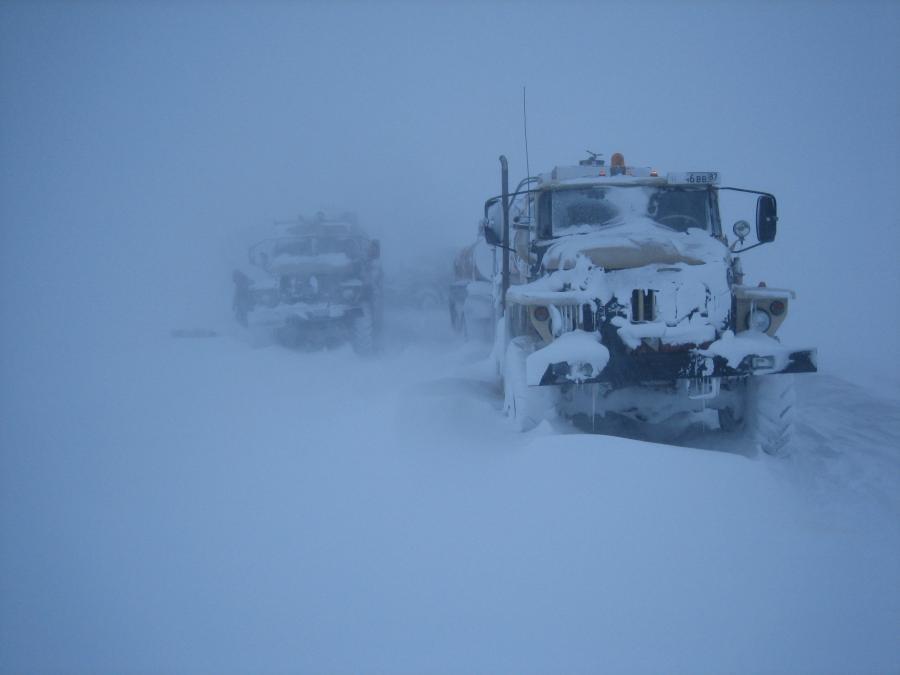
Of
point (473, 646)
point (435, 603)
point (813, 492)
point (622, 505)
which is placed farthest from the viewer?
point (813, 492)

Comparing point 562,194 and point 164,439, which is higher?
point 562,194

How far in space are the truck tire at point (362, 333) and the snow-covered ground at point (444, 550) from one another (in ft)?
15.8

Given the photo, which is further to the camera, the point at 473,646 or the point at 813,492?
the point at 813,492

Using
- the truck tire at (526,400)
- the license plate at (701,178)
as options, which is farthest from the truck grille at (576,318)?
the license plate at (701,178)

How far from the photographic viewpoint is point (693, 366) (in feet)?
14.1

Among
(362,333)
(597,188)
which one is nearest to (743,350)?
(597,188)

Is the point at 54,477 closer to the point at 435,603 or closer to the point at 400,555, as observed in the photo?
the point at 400,555

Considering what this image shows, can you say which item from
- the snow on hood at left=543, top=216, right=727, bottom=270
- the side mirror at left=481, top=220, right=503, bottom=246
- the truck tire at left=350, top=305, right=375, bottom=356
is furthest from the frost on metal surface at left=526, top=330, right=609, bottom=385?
the truck tire at left=350, top=305, right=375, bottom=356

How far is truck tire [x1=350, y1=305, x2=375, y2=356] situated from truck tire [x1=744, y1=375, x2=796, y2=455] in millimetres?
7177

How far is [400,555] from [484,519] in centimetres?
60

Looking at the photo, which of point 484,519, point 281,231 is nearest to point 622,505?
point 484,519

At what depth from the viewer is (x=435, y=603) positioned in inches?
109

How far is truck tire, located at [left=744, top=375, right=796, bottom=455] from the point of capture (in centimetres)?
443

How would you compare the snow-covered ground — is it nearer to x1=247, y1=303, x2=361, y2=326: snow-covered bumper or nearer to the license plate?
the license plate
